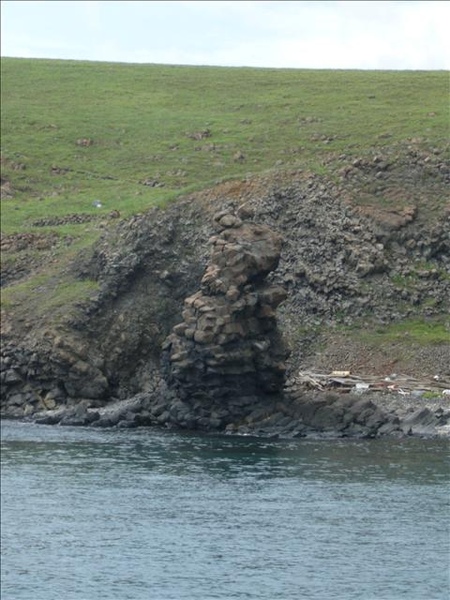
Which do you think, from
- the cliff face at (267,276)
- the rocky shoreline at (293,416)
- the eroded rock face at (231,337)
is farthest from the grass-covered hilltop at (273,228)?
the eroded rock face at (231,337)

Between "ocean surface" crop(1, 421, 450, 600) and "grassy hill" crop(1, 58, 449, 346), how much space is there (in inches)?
1060

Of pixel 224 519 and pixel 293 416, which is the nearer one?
pixel 224 519

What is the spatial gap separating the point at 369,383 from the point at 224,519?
2975cm

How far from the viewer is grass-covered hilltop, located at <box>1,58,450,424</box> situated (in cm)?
9644

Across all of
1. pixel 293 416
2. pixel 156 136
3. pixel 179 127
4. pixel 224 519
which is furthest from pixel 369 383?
pixel 179 127

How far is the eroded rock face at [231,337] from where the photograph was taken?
8575cm

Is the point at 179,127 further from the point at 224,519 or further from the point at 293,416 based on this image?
the point at 224,519

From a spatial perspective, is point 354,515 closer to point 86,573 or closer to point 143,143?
point 86,573

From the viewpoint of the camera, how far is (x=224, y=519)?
62156 millimetres

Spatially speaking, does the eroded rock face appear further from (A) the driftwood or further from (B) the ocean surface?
(A) the driftwood

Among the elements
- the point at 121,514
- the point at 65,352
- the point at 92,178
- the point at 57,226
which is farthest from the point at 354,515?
the point at 92,178

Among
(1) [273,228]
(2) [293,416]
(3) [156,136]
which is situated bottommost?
→ (2) [293,416]

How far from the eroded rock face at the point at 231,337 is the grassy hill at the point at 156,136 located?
15.6 meters

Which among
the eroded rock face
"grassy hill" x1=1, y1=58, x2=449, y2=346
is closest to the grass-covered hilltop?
"grassy hill" x1=1, y1=58, x2=449, y2=346
